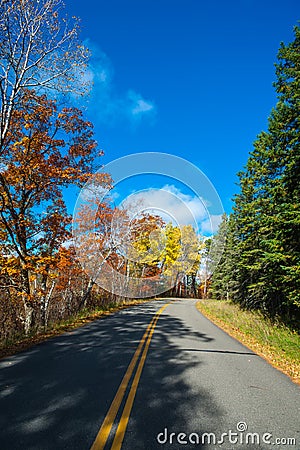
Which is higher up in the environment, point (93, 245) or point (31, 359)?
point (93, 245)

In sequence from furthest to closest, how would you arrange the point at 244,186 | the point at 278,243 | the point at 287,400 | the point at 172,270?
the point at 172,270 → the point at 244,186 → the point at 278,243 → the point at 287,400

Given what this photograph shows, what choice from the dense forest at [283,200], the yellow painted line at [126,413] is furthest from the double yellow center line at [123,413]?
the dense forest at [283,200]

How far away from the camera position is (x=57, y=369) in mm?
5227

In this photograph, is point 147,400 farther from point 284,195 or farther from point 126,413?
point 284,195

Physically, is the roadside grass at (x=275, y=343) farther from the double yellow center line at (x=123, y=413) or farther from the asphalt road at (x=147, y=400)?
the double yellow center line at (x=123, y=413)

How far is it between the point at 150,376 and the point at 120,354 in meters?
1.72

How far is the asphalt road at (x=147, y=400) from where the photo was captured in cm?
296

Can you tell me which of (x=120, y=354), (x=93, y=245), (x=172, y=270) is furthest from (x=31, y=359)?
(x=172, y=270)

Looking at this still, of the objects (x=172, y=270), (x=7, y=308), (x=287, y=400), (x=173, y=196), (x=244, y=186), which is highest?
(x=244, y=186)

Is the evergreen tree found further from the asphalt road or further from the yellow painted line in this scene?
the yellow painted line

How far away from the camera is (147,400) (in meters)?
3.92

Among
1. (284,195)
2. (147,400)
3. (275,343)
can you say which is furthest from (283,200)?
(147,400)

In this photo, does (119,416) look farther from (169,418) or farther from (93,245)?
(93,245)

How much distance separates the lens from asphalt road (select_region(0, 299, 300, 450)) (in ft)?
9.72
